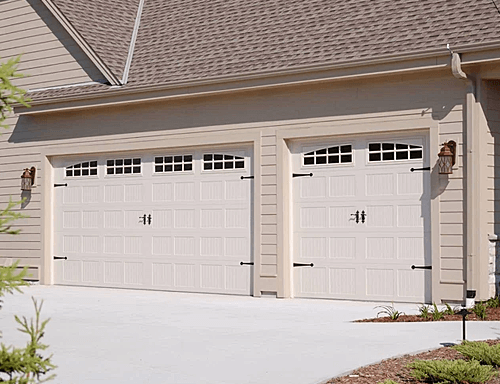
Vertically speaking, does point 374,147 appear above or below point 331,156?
above

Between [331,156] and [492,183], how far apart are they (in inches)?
97.5

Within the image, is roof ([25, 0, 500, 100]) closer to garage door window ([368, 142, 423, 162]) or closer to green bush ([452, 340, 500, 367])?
garage door window ([368, 142, 423, 162])

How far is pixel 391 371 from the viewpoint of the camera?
6773 millimetres

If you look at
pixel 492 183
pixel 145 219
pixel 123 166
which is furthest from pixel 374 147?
pixel 123 166

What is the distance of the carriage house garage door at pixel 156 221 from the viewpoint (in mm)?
14055

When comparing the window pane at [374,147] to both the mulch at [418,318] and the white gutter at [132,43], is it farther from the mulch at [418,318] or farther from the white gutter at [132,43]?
the white gutter at [132,43]

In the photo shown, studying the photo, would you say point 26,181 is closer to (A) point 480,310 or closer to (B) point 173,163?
(B) point 173,163

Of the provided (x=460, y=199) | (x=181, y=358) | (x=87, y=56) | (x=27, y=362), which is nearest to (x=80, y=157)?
(x=87, y=56)

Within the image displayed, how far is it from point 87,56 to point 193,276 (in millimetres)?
4719

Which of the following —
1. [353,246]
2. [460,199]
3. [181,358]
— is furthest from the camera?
[353,246]

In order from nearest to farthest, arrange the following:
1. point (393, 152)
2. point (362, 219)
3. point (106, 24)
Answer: point (393, 152) < point (362, 219) < point (106, 24)

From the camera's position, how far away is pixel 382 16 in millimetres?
13031

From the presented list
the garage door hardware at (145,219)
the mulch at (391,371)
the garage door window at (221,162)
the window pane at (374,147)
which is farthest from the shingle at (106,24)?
the mulch at (391,371)

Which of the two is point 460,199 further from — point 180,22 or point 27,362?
point 27,362
